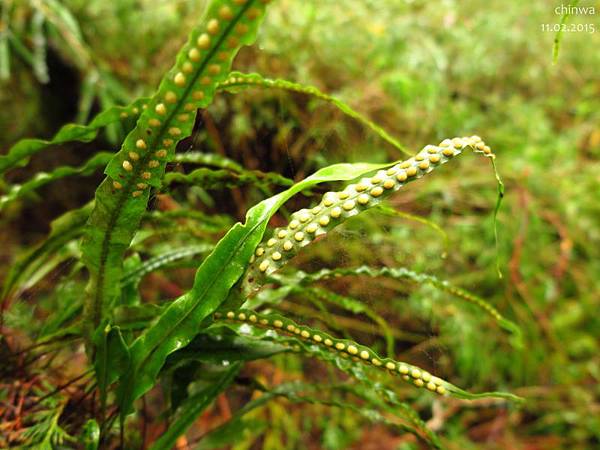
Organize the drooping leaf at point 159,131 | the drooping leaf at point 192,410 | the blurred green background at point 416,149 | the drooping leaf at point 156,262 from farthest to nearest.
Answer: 1. the blurred green background at point 416,149
2. the drooping leaf at point 156,262
3. the drooping leaf at point 192,410
4. the drooping leaf at point 159,131

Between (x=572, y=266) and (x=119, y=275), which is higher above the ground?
(x=119, y=275)

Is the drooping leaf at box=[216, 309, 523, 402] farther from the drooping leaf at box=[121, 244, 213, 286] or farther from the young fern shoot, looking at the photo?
the drooping leaf at box=[121, 244, 213, 286]

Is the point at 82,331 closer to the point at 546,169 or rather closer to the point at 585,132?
the point at 546,169

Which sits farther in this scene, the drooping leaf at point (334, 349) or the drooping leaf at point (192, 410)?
the drooping leaf at point (192, 410)

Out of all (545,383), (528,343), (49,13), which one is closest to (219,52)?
(49,13)

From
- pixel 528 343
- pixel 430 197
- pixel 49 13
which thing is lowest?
pixel 528 343

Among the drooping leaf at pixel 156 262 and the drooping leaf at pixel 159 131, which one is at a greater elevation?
the drooping leaf at pixel 159 131

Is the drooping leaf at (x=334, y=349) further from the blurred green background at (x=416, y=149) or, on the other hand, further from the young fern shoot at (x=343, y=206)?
the blurred green background at (x=416, y=149)

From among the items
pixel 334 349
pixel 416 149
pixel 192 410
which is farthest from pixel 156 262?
pixel 416 149

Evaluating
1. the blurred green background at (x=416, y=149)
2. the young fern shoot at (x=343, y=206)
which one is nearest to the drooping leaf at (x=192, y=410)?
the young fern shoot at (x=343, y=206)
